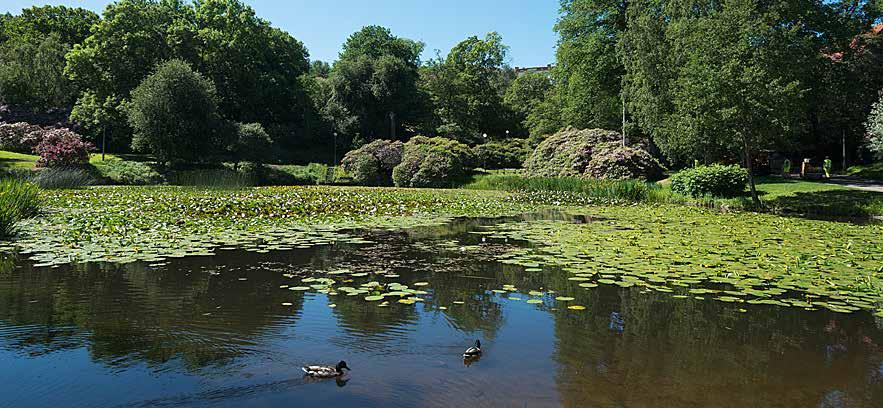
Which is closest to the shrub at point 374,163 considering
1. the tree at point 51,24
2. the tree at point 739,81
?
the tree at point 739,81

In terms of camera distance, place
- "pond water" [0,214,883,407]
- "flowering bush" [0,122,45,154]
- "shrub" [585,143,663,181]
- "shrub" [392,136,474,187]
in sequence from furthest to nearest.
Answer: "flowering bush" [0,122,45,154]
"shrub" [392,136,474,187]
"shrub" [585,143,663,181]
"pond water" [0,214,883,407]

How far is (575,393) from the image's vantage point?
413cm

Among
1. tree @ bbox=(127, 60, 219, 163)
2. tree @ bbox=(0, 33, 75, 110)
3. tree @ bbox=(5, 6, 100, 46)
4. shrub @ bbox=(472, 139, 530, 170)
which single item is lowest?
shrub @ bbox=(472, 139, 530, 170)

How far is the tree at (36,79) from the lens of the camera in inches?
1662

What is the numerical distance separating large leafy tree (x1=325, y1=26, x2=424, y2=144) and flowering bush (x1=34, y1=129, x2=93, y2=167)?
22.6m

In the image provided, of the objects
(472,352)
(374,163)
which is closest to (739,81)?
(472,352)

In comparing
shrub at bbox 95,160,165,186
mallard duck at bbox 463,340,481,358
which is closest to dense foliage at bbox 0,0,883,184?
→ shrub at bbox 95,160,165,186

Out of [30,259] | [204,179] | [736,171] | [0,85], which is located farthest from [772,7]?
[0,85]

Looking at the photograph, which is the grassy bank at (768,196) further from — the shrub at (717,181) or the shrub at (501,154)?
the shrub at (501,154)

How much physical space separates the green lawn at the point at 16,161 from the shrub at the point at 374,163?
17105mm

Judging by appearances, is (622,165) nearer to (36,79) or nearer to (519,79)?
(519,79)

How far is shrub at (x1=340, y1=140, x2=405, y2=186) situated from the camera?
36.3m

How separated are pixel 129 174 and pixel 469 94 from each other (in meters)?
31.3

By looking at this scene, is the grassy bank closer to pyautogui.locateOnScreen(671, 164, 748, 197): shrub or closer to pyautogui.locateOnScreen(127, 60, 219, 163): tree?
pyautogui.locateOnScreen(671, 164, 748, 197): shrub
